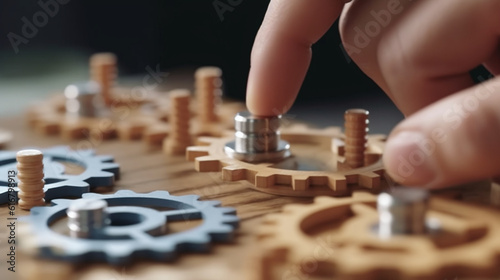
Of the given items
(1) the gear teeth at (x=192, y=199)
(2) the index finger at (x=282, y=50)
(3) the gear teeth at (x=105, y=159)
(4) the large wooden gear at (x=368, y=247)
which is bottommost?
(4) the large wooden gear at (x=368, y=247)

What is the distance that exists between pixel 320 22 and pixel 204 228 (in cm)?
37

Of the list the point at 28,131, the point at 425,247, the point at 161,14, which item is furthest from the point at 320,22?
the point at 161,14

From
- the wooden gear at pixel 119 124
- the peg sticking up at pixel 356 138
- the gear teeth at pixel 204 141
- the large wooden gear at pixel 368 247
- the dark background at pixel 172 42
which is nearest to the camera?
the large wooden gear at pixel 368 247

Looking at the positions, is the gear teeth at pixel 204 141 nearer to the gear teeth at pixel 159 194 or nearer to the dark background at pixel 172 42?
the gear teeth at pixel 159 194

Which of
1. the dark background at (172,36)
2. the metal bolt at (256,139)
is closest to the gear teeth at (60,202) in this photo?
the metal bolt at (256,139)

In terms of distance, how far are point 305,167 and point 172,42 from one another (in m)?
1.20

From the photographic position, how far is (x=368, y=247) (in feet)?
1.86

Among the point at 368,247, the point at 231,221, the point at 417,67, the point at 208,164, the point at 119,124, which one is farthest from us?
the point at 119,124

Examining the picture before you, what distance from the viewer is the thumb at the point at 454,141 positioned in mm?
624

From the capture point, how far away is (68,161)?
0.96 m

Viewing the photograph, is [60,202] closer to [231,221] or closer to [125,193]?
[125,193]

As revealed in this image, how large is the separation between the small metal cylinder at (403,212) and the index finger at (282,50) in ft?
1.15

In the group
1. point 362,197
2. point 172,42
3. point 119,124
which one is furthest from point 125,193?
point 172,42

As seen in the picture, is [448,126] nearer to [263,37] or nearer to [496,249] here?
[496,249]
